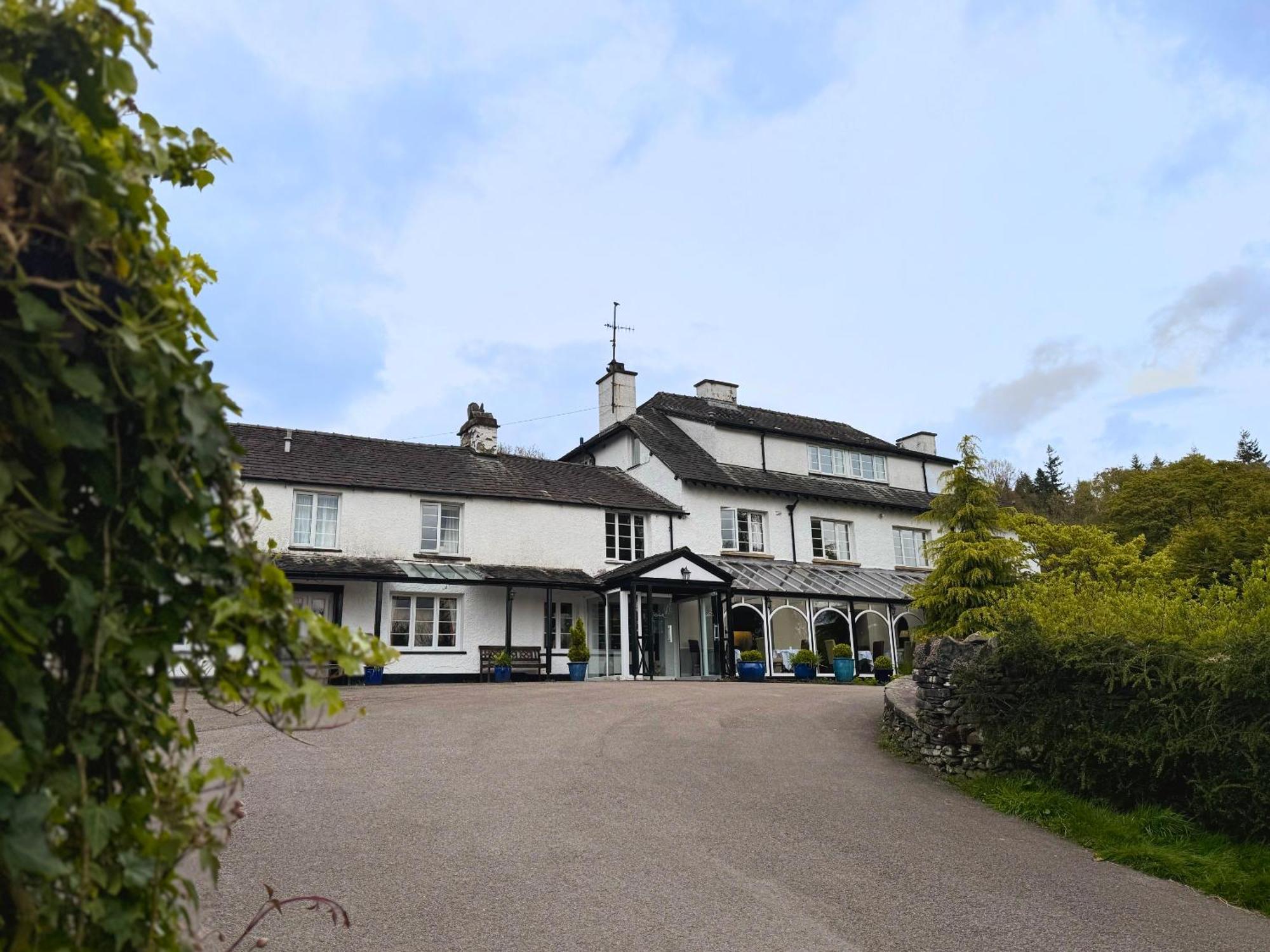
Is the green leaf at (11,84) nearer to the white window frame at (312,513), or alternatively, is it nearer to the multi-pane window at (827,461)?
the white window frame at (312,513)

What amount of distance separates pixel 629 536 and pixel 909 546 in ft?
37.9

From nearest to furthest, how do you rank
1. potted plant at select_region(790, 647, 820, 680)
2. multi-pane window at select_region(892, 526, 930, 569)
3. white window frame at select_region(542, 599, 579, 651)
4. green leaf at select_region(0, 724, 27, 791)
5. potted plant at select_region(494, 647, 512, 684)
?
1. green leaf at select_region(0, 724, 27, 791)
2. potted plant at select_region(494, 647, 512, 684)
3. potted plant at select_region(790, 647, 820, 680)
4. white window frame at select_region(542, 599, 579, 651)
5. multi-pane window at select_region(892, 526, 930, 569)

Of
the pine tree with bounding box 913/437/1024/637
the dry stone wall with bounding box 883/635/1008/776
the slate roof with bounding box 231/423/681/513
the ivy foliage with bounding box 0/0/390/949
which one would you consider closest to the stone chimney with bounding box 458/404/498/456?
the slate roof with bounding box 231/423/681/513

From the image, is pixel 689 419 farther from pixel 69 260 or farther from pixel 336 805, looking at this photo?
pixel 69 260

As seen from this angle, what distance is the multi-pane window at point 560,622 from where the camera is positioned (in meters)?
26.4

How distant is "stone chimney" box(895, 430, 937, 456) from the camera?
127 feet

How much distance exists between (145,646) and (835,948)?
5.16 m

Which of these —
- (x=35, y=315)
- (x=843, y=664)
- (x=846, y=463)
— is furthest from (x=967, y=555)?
(x=846, y=463)

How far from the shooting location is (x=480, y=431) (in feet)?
100

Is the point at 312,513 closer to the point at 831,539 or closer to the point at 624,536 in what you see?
the point at 624,536

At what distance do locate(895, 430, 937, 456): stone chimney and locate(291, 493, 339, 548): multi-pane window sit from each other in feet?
77.7

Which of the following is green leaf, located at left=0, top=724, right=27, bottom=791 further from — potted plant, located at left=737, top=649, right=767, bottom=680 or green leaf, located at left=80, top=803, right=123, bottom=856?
potted plant, located at left=737, top=649, right=767, bottom=680

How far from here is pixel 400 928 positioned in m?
5.74

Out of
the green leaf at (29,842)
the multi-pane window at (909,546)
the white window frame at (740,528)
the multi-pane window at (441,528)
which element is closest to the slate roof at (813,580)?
the white window frame at (740,528)
